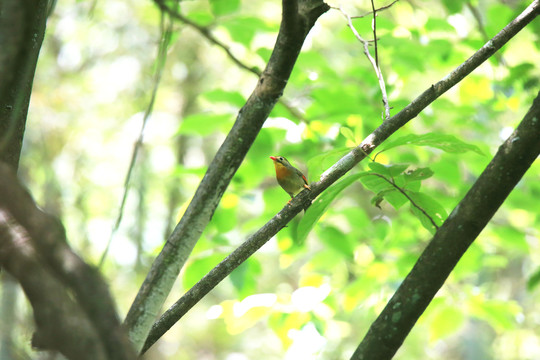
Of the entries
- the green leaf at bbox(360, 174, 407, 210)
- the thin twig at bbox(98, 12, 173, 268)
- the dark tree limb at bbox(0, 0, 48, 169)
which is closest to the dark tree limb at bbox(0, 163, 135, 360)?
the dark tree limb at bbox(0, 0, 48, 169)

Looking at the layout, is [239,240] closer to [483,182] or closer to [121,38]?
[483,182]

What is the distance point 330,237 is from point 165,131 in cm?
760

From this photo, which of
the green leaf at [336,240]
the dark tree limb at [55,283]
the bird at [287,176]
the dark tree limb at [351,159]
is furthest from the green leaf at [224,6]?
the dark tree limb at [55,283]

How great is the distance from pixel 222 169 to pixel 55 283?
2.88ft

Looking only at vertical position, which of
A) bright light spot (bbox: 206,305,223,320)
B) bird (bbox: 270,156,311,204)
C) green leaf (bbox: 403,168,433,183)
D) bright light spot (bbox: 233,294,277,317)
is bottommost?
bright light spot (bbox: 206,305,223,320)

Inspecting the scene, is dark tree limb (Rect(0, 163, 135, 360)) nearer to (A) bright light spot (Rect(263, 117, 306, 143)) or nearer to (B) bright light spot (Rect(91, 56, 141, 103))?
(A) bright light spot (Rect(263, 117, 306, 143))

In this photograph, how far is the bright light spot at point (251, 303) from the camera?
2.86 m

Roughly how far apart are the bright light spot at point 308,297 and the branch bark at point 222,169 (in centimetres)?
156

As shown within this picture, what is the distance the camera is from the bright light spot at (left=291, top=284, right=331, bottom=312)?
307cm

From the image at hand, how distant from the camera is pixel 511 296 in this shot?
9.73 m

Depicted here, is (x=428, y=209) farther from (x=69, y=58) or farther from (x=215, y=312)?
(x=69, y=58)

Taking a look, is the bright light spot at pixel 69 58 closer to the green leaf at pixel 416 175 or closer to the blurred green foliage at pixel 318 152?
the blurred green foliage at pixel 318 152

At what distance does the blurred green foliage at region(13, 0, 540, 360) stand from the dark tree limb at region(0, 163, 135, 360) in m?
0.63

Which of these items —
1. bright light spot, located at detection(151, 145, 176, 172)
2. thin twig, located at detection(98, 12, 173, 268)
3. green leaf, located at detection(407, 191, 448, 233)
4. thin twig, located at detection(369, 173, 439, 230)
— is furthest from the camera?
bright light spot, located at detection(151, 145, 176, 172)
